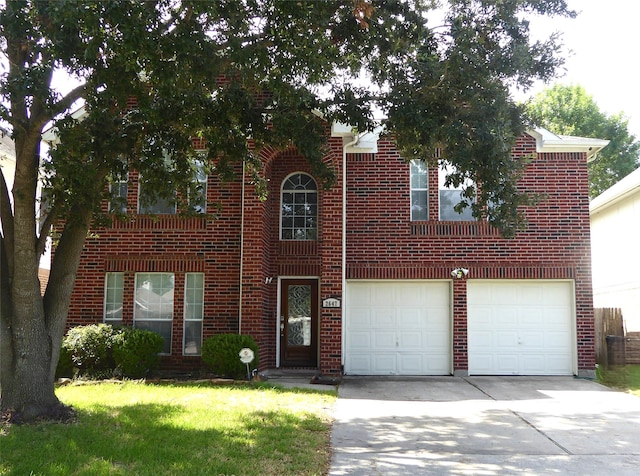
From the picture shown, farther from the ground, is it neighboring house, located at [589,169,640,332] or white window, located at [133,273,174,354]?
neighboring house, located at [589,169,640,332]

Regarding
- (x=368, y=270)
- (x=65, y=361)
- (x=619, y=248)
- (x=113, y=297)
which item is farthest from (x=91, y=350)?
(x=619, y=248)

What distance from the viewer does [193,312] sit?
42.6ft

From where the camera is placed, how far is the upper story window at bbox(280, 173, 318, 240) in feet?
44.8

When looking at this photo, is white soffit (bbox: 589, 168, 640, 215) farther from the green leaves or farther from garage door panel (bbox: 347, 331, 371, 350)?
the green leaves

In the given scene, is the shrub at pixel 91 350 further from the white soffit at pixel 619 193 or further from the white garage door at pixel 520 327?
the white soffit at pixel 619 193

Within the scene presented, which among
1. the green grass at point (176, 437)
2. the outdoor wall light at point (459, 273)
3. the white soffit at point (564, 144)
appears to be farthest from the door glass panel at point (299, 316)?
the white soffit at point (564, 144)

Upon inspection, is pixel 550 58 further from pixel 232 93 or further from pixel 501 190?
pixel 232 93

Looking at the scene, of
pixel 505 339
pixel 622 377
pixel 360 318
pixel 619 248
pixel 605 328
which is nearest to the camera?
pixel 622 377

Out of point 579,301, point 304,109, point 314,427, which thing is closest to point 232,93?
point 304,109

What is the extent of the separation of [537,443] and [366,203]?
293 inches

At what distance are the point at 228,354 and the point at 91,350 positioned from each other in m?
2.76

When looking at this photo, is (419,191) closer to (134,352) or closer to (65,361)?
(134,352)

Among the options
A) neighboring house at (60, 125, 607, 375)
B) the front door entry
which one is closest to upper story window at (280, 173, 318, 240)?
neighboring house at (60, 125, 607, 375)

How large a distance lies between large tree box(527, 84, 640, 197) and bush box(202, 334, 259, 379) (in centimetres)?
2354
